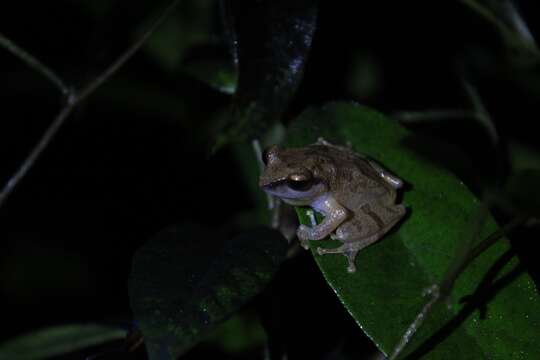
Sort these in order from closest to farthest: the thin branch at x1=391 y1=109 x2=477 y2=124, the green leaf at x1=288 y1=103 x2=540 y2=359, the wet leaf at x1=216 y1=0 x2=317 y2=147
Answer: the green leaf at x1=288 y1=103 x2=540 y2=359 → the wet leaf at x1=216 y1=0 x2=317 y2=147 → the thin branch at x1=391 y1=109 x2=477 y2=124

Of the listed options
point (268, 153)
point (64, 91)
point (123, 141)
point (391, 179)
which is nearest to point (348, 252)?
point (391, 179)

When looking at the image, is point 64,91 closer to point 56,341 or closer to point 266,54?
point 266,54

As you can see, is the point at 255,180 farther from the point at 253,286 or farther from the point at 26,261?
the point at 253,286

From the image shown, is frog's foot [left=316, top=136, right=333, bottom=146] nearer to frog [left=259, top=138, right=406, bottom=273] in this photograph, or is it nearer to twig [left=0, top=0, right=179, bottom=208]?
frog [left=259, top=138, right=406, bottom=273]

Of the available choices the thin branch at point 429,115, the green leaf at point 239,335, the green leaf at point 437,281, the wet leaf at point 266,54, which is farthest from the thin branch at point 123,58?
the green leaf at point 239,335

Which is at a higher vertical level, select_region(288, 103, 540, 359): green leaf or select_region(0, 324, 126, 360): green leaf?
select_region(288, 103, 540, 359): green leaf

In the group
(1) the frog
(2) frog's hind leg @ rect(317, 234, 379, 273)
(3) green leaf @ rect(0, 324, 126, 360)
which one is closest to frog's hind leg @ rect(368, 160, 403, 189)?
(1) the frog
